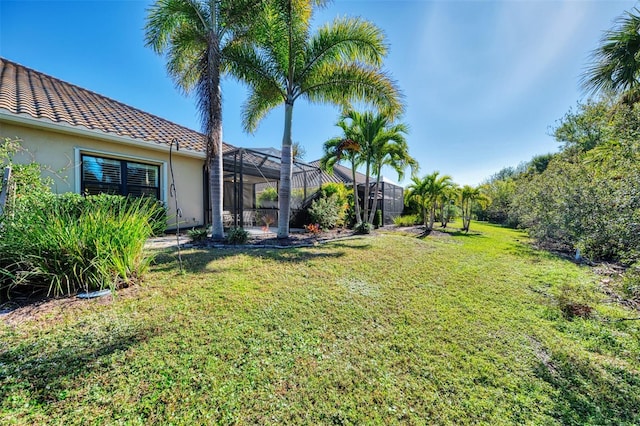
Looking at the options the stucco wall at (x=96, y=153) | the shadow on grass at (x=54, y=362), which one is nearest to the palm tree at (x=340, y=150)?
the stucco wall at (x=96, y=153)

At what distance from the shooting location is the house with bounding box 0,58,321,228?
593cm

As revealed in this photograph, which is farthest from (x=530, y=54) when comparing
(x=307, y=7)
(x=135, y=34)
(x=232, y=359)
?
(x=135, y=34)

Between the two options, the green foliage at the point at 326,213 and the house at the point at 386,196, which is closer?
the green foliage at the point at 326,213

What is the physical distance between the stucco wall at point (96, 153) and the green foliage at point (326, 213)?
4807mm

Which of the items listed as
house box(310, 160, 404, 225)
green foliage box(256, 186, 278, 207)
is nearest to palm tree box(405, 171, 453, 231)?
house box(310, 160, 404, 225)

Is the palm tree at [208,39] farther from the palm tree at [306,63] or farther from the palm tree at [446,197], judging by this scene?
the palm tree at [446,197]

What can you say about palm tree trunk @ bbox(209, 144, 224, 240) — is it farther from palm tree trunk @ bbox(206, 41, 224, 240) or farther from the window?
the window

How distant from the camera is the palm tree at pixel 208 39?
239 inches

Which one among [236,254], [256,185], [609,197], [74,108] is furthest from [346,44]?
[256,185]

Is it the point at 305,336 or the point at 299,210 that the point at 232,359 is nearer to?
the point at 305,336

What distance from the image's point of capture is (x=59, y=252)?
10.2ft

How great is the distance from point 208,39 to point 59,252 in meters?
6.08

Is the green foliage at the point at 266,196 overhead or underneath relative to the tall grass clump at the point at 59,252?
overhead

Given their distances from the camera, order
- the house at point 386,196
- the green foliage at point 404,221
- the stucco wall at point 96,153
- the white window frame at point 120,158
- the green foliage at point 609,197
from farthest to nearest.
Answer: the green foliage at point 404,221 → the house at point 386,196 → the white window frame at point 120,158 → the stucco wall at point 96,153 → the green foliage at point 609,197
